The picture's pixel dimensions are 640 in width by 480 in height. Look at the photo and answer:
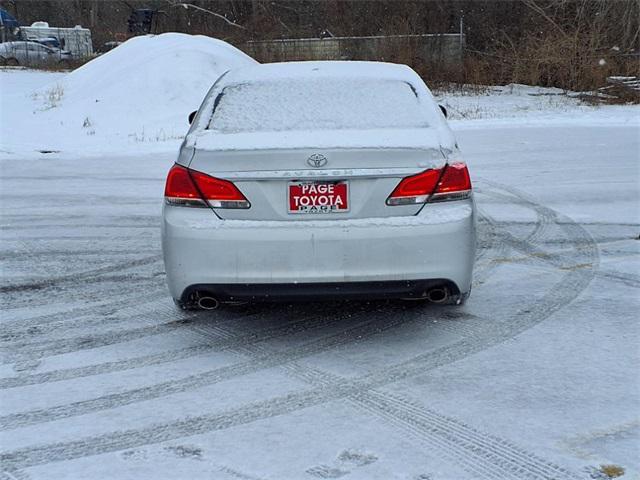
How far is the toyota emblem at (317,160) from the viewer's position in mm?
4012

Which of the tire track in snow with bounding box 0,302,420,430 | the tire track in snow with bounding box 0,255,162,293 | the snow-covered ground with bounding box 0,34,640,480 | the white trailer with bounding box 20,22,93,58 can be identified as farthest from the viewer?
the white trailer with bounding box 20,22,93,58

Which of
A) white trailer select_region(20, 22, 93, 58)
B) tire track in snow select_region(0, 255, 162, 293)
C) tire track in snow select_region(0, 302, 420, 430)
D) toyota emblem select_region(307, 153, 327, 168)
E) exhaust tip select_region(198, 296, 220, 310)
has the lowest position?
tire track in snow select_region(0, 302, 420, 430)

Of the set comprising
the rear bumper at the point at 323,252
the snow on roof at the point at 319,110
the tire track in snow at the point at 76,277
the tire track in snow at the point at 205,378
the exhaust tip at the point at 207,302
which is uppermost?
the snow on roof at the point at 319,110

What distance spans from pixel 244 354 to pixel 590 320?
6.84 ft

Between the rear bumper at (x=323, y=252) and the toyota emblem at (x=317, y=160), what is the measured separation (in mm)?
289

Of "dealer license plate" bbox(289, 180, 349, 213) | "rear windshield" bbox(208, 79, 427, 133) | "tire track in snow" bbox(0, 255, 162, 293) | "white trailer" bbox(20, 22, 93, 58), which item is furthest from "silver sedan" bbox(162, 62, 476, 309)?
"white trailer" bbox(20, 22, 93, 58)

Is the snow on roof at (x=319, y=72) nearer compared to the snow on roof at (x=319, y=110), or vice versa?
the snow on roof at (x=319, y=110)

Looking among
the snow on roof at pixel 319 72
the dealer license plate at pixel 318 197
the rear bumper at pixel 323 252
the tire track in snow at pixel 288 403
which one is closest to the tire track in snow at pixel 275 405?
the tire track in snow at pixel 288 403

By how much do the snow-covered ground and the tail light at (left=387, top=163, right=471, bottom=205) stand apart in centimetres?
84

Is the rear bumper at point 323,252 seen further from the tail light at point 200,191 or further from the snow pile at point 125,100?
the snow pile at point 125,100

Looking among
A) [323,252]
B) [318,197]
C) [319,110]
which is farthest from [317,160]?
[319,110]

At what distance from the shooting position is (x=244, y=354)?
170 inches

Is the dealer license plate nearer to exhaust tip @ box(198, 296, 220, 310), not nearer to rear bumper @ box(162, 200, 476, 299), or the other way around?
rear bumper @ box(162, 200, 476, 299)

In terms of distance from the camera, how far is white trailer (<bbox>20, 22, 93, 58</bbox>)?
42906 millimetres
